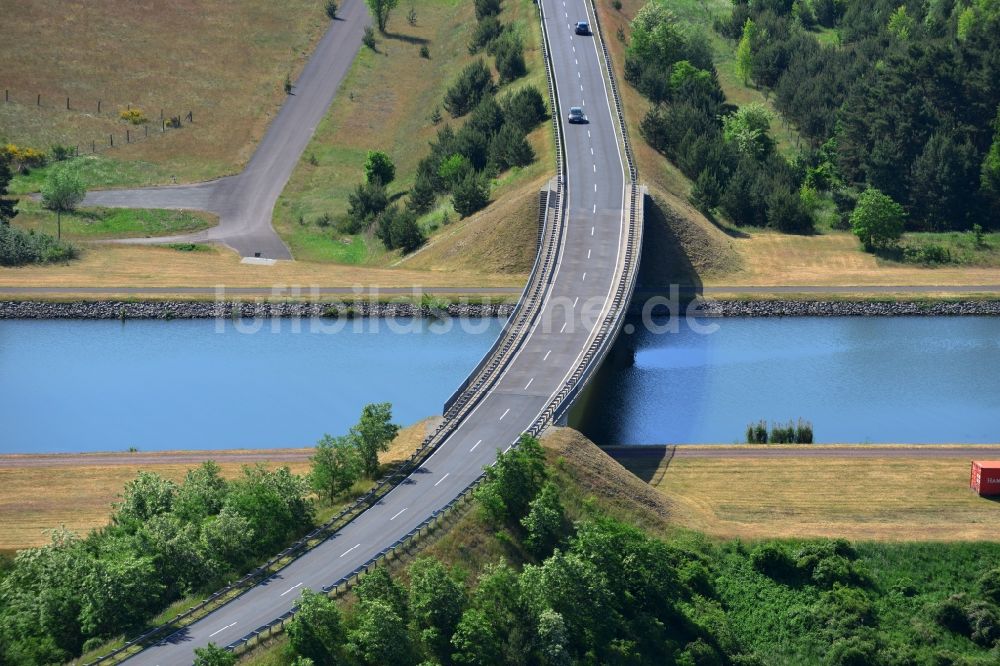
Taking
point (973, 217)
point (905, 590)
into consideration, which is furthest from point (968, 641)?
point (973, 217)

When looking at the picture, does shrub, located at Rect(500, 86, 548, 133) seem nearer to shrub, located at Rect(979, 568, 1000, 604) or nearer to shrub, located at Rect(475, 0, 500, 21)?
shrub, located at Rect(475, 0, 500, 21)

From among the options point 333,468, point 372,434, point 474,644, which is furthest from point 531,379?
point 474,644

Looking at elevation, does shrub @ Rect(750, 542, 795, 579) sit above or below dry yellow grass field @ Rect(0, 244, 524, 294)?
above

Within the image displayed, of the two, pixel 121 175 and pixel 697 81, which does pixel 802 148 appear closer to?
pixel 697 81

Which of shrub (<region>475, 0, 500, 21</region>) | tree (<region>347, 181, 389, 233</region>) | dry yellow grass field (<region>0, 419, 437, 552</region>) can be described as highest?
shrub (<region>475, 0, 500, 21</region>)

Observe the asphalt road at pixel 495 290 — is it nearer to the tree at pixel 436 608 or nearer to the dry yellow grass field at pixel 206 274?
the dry yellow grass field at pixel 206 274

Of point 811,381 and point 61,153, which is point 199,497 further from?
point 61,153

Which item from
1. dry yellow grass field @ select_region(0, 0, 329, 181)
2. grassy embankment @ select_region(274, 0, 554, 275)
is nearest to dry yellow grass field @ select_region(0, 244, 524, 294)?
grassy embankment @ select_region(274, 0, 554, 275)
